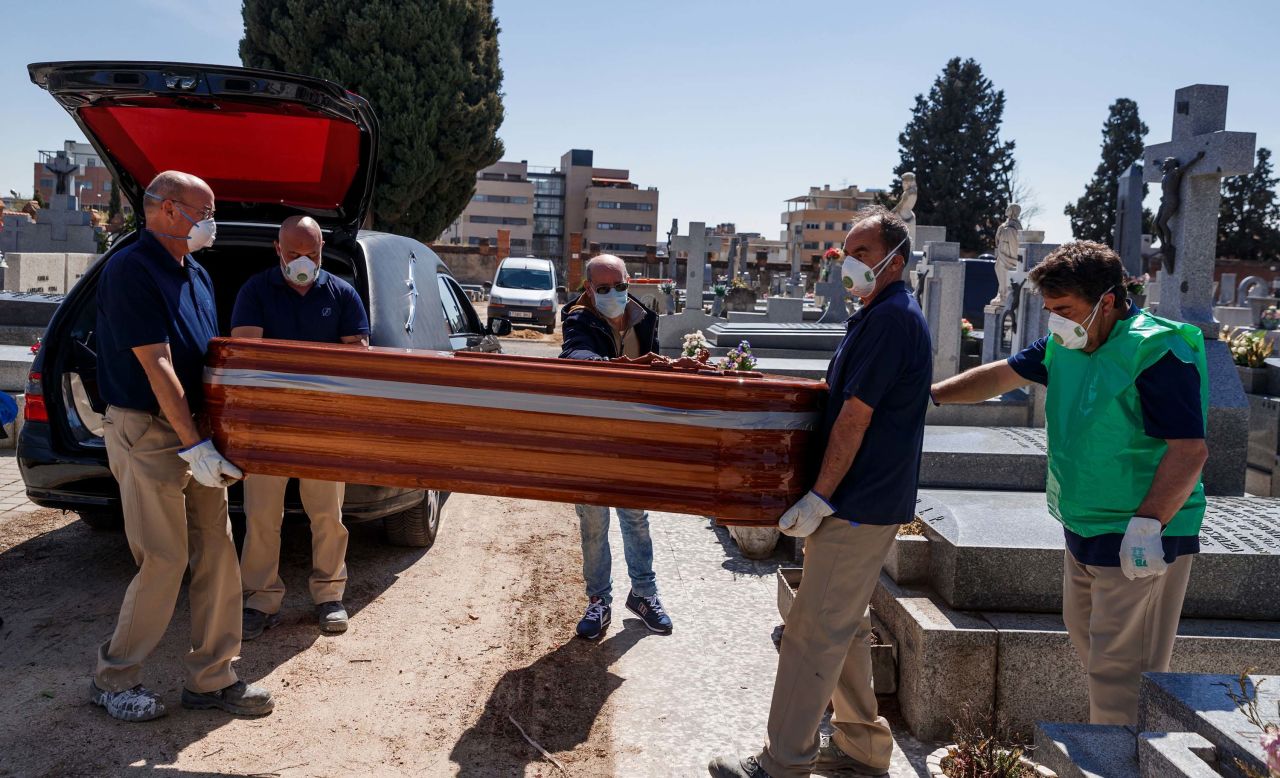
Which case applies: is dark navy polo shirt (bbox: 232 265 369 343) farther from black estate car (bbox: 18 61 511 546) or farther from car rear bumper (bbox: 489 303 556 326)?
car rear bumper (bbox: 489 303 556 326)

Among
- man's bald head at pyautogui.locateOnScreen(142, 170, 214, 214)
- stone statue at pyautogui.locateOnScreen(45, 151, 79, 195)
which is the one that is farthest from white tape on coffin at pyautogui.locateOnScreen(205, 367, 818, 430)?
stone statue at pyautogui.locateOnScreen(45, 151, 79, 195)

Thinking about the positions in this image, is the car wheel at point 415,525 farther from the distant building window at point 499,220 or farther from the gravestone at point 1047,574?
the distant building window at point 499,220

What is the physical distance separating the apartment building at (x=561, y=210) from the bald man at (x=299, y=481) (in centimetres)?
7457

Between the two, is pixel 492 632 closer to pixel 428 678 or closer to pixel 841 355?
pixel 428 678

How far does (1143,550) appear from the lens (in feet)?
9.39

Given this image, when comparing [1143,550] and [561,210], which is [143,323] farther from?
[561,210]

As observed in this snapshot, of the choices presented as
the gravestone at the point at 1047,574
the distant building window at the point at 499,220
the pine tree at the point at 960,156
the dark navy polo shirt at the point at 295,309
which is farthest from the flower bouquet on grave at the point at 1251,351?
the distant building window at the point at 499,220

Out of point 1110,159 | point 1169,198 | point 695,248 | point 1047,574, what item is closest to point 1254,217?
point 1110,159

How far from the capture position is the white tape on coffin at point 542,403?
10.0 feet

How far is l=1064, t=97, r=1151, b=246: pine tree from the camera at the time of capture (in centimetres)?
5062

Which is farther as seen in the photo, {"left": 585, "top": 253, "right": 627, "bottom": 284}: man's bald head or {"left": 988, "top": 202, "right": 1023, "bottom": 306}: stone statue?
{"left": 988, "top": 202, "right": 1023, "bottom": 306}: stone statue

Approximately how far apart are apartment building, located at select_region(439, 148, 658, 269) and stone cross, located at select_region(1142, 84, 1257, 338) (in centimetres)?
7230

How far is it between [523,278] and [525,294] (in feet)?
3.26

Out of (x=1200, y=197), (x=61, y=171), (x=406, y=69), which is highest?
(x=406, y=69)
